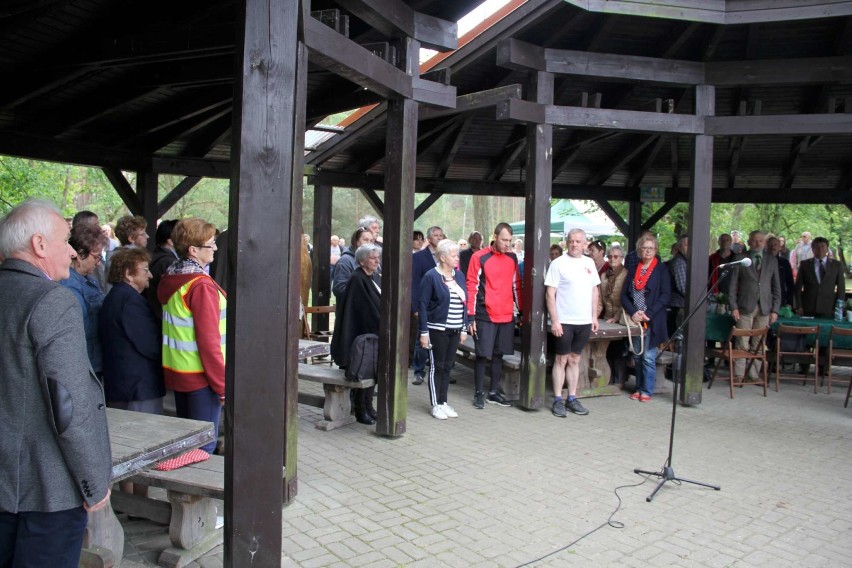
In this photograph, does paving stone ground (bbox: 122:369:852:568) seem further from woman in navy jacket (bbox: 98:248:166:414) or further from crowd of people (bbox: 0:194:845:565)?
woman in navy jacket (bbox: 98:248:166:414)

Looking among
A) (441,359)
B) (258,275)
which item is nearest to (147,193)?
(441,359)

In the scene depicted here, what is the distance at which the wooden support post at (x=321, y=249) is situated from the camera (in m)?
10.7

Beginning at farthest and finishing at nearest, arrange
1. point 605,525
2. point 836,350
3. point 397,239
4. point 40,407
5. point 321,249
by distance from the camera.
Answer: point 321,249 → point 836,350 → point 397,239 → point 605,525 → point 40,407

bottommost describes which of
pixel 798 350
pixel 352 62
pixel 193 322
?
pixel 798 350

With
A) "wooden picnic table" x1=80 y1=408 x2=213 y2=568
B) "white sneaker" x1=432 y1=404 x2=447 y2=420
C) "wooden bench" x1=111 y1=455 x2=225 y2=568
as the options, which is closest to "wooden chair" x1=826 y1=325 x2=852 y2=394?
"white sneaker" x1=432 y1=404 x2=447 y2=420

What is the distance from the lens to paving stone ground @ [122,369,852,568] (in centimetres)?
389

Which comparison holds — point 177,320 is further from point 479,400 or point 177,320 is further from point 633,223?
point 633,223

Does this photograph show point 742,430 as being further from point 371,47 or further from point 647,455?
point 371,47

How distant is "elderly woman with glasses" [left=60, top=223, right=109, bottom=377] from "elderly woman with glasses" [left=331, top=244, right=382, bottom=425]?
7.19ft

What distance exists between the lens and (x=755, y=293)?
8688mm

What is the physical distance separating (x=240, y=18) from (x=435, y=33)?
352cm

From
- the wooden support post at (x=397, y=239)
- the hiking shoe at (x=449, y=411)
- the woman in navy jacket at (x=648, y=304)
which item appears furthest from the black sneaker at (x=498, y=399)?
the wooden support post at (x=397, y=239)

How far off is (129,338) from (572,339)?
466 cm

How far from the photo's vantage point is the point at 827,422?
7.13 metres
